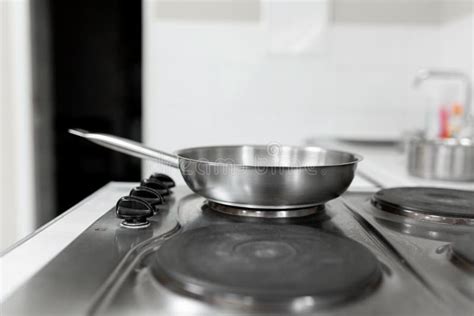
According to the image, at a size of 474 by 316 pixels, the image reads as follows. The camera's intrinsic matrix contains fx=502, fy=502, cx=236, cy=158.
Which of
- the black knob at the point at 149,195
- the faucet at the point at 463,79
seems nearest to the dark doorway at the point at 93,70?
the faucet at the point at 463,79

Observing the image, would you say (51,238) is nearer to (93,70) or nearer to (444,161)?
(444,161)

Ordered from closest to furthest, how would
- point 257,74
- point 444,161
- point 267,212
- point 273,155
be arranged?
point 267,212 < point 273,155 < point 444,161 < point 257,74

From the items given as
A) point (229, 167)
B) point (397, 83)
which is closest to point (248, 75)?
point (397, 83)

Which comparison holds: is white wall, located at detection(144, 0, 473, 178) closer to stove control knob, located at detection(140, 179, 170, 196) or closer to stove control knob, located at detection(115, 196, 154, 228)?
stove control knob, located at detection(140, 179, 170, 196)

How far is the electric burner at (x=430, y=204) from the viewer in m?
0.65

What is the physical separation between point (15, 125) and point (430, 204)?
2.04m

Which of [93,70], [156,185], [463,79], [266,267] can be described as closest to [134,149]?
[156,185]

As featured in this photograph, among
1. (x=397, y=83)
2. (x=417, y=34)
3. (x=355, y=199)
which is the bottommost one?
(x=355, y=199)

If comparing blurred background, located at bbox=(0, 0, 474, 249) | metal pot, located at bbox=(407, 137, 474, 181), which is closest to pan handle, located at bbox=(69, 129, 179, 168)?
metal pot, located at bbox=(407, 137, 474, 181)

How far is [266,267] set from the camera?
0.42 meters

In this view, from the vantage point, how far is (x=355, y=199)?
31.7 inches

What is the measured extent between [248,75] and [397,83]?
67 centimetres

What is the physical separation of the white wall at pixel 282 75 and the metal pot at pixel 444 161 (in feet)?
3.60

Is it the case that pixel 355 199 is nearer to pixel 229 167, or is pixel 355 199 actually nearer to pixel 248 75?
pixel 229 167
